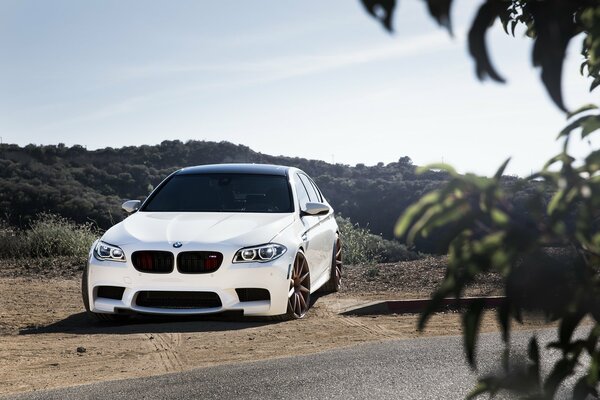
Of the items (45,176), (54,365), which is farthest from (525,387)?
(45,176)

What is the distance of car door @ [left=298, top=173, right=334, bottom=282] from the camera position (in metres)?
10.1

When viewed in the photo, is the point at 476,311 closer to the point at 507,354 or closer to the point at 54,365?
the point at 507,354

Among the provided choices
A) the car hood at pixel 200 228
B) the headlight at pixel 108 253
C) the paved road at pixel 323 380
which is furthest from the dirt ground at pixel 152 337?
the car hood at pixel 200 228

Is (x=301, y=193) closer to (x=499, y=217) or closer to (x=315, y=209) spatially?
(x=315, y=209)

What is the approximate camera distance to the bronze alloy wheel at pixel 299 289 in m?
9.09

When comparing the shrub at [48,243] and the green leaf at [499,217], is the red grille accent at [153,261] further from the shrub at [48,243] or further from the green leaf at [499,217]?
the shrub at [48,243]

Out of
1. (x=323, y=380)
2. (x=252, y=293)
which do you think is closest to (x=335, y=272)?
(x=252, y=293)

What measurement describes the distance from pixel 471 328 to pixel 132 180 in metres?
41.0

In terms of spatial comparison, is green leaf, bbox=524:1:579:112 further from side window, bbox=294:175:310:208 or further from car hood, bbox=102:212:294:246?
side window, bbox=294:175:310:208

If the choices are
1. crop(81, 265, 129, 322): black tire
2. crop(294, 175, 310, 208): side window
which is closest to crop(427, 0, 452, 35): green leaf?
crop(81, 265, 129, 322): black tire

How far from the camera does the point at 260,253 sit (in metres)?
8.77

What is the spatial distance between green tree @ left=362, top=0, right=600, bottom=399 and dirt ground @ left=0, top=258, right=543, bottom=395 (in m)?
3.96

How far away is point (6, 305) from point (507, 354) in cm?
1008

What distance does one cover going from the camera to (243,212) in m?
9.87
